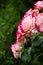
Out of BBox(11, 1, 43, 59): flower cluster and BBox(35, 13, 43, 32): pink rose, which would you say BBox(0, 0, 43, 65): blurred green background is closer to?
BBox(11, 1, 43, 59): flower cluster

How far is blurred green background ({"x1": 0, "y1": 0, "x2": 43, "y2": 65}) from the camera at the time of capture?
320cm

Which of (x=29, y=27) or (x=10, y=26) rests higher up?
(x=29, y=27)

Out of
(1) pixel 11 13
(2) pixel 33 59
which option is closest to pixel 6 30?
(1) pixel 11 13

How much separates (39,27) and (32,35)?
10 cm

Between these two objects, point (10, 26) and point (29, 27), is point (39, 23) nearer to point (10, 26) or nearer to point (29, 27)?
point (29, 27)

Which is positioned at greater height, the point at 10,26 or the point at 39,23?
the point at 39,23

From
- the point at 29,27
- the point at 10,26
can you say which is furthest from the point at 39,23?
the point at 10,26

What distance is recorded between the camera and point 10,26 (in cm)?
420

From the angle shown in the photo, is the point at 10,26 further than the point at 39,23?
Yes

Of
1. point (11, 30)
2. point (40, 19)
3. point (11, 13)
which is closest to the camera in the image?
point (40, 19)

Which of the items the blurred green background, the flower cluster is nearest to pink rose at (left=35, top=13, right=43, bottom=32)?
the flower cluster

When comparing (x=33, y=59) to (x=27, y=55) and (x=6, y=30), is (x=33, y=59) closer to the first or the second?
(x=27, y=55)

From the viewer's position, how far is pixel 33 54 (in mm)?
2457

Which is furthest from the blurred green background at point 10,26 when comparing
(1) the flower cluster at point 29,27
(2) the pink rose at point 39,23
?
(2) the pink rose at point 39,23
